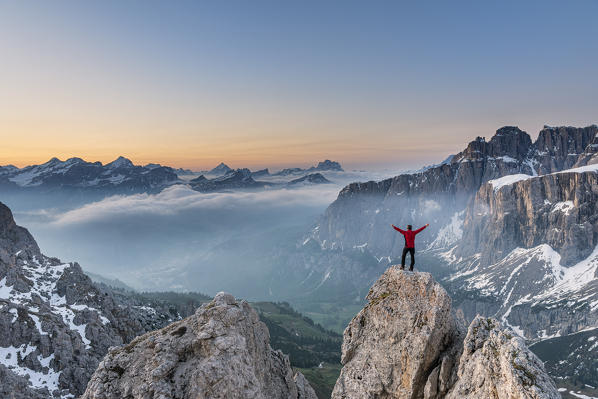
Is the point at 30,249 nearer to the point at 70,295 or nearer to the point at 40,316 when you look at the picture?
the point at 70,295

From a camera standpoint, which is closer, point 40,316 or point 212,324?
point 212,324

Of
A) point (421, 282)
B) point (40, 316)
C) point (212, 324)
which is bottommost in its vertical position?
point (40, 316)

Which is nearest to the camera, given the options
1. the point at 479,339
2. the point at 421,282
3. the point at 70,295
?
the point at 479,339

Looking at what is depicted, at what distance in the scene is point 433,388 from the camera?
26.0 meters

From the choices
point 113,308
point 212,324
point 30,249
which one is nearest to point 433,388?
point 212,324

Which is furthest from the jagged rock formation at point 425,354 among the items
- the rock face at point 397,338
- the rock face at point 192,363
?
the rock face at point 192,363

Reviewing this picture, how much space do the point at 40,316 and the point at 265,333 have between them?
124362 mm

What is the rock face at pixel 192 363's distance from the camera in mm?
25656

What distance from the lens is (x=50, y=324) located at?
11950 cm

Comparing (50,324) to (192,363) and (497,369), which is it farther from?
(497,369)

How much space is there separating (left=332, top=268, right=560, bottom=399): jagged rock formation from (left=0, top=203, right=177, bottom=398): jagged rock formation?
307 feet

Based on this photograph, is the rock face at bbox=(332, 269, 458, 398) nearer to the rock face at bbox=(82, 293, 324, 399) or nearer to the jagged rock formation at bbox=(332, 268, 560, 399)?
the jagged rock formation at bbox=(332, 268, 560, 399)

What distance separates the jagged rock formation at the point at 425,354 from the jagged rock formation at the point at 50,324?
307ft

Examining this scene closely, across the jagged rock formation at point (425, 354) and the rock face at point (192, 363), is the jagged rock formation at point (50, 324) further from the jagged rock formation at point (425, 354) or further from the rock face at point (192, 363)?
the jagged rock formation at point (425, 354)
